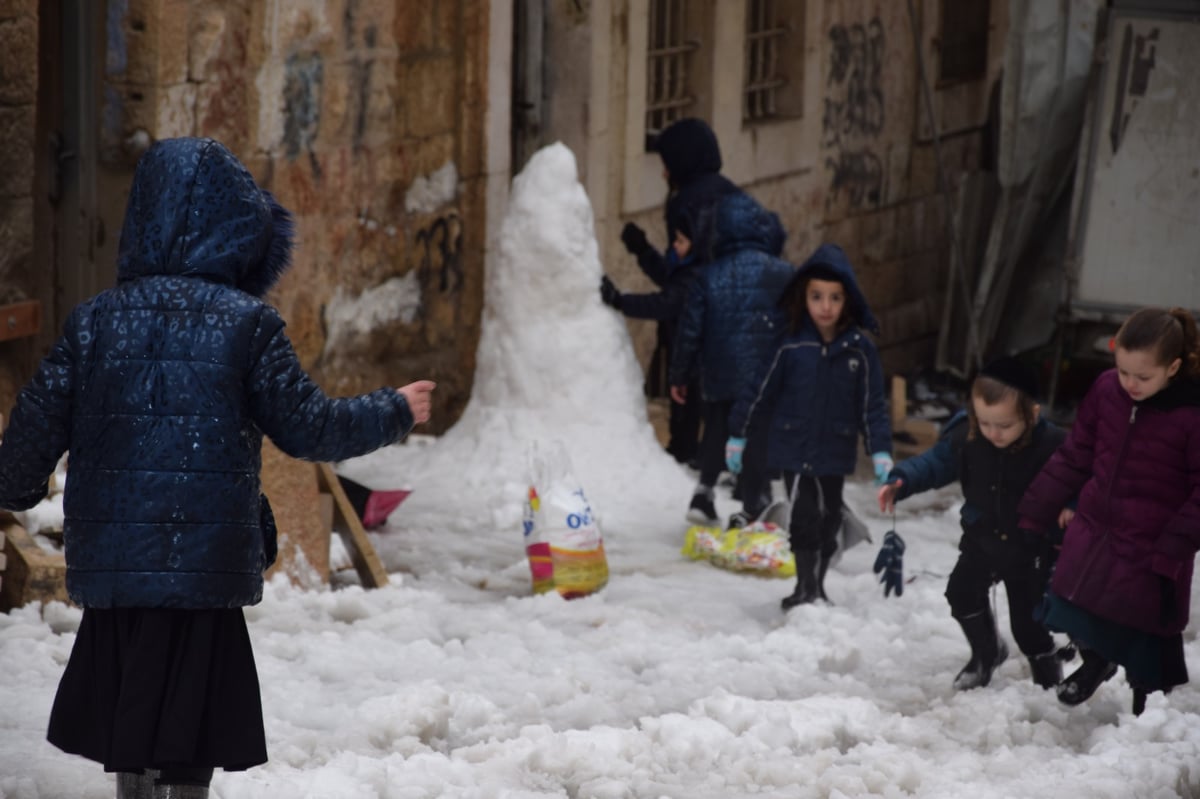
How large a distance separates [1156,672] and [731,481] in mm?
3897

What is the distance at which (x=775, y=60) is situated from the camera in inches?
466

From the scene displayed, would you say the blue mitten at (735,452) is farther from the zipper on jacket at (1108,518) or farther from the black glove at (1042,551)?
the zipper on jacket at (1108,518)

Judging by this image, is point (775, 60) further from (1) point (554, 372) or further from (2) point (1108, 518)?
(2) point (1108, 518)

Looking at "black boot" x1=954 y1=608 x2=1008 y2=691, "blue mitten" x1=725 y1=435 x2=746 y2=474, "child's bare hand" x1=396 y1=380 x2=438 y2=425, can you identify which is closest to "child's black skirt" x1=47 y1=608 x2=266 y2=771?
"child's bare hand" x1=396 y1=380 x2=438 y2=425

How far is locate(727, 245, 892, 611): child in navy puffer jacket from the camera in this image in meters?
6.55

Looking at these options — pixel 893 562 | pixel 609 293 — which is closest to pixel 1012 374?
pixel 893 562

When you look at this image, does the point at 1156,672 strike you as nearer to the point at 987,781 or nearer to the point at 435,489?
the point at 987,781

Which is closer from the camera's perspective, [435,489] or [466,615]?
[466,615]

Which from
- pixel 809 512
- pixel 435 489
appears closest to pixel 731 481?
pixel 435 489

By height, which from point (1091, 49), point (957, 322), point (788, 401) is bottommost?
point (957, 322)

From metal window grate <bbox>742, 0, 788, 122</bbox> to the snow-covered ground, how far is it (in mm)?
3448

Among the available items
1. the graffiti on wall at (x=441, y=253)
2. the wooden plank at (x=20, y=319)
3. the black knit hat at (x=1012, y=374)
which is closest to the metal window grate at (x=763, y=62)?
the graffiti on wall at (x=441, y=253)

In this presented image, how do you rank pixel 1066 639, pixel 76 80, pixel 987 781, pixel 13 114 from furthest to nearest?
pixel 76 80, pixel 13 114, pixel 1066 639, pixel 987 781

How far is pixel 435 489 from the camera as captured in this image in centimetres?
827
